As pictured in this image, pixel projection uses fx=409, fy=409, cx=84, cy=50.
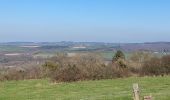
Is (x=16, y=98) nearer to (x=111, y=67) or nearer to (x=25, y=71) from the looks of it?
(x=111, y=67)

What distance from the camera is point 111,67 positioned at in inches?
1372

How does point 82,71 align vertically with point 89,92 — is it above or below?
above

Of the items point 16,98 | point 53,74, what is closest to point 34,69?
point 53,74

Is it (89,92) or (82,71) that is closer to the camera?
(89,92)

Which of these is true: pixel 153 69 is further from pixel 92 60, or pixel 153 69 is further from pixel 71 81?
pixel 71 81

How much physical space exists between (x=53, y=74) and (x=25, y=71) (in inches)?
433

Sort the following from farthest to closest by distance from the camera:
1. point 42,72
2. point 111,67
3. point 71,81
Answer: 1. point 42,72
2. point 111,67
3. point 71,81

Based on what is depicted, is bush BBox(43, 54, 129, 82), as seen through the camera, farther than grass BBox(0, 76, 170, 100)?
Yes

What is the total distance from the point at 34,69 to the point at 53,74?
11.0 m

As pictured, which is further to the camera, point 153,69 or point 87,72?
point 153,69

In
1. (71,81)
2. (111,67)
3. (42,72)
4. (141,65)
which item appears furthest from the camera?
(42,72)

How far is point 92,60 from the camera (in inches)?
1499

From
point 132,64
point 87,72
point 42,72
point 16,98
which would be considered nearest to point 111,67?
point 87,72

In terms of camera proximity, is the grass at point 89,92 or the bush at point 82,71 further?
the bush at point 82,71
